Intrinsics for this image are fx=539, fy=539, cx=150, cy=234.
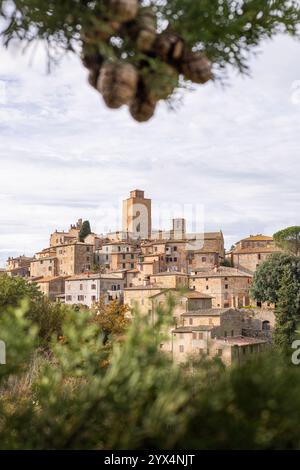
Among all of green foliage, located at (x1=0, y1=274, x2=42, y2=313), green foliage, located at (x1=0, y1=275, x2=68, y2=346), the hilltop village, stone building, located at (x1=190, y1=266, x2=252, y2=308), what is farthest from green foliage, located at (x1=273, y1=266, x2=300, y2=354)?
green foliage, located at (x1=0, y1=275, x2=68, y2=346)

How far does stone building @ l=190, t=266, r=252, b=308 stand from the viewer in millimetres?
62719

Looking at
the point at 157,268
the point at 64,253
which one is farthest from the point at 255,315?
the point at 64,253

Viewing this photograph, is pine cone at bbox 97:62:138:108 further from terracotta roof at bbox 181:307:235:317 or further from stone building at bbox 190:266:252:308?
stone building at bbox 190:266:252:308

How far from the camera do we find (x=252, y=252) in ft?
245

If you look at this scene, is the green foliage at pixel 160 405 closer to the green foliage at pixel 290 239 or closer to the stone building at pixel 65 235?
the green foliage at pixel 290 239

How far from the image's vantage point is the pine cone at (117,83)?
3578 mm

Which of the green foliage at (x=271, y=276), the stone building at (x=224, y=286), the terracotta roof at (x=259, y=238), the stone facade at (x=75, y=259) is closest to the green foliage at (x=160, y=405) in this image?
the green foliage at (x=271, y=276)

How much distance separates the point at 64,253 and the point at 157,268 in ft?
66.9

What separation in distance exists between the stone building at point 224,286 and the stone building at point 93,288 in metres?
10.9

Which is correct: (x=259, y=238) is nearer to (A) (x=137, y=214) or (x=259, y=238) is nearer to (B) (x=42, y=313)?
(A) (x=137, y=214)

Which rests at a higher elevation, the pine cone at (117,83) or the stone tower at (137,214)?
the stone tower at (137,214)

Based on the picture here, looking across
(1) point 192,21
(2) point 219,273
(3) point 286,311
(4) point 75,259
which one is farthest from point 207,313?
Answer: (1) point 192,21
